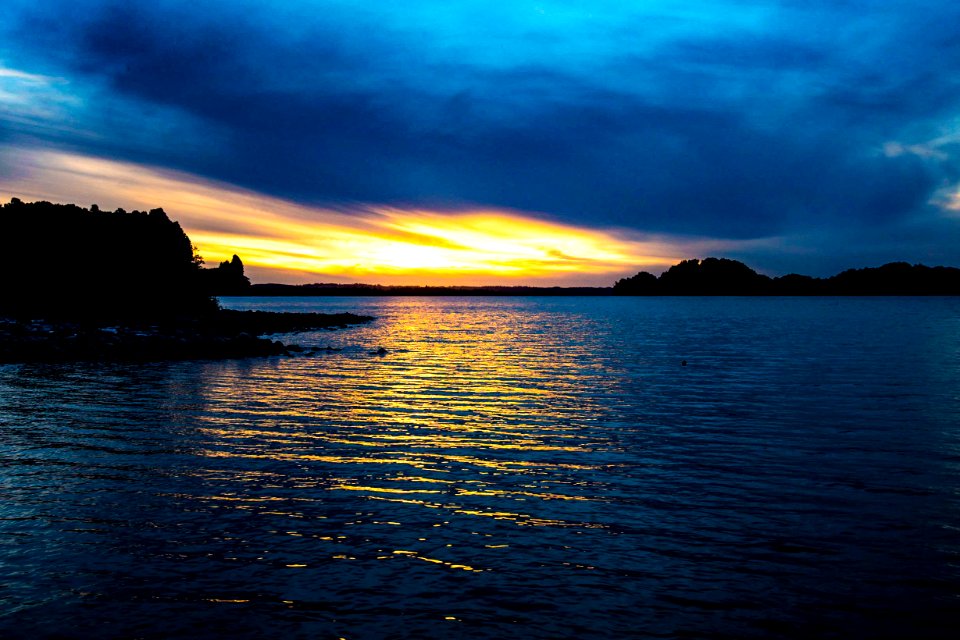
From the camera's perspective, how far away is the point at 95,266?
8888 cm

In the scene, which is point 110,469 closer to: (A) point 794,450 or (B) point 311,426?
(B) point 311,426

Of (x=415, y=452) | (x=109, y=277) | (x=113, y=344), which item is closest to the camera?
(x=415, y=452)

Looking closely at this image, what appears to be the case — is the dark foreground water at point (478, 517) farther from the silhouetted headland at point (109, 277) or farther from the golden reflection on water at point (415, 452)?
the silhouetted headland at point (109, 277)

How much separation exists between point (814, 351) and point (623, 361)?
18.5 m

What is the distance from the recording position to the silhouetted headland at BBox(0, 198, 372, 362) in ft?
255

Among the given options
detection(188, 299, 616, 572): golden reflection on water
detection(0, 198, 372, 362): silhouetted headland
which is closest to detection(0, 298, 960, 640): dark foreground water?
detection(188, 299, 616, 572): golden reflection on water

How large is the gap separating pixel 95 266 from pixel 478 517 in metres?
91.7

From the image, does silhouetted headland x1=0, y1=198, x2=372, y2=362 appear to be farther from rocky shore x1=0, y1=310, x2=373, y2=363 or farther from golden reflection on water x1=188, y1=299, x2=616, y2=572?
golden reflection on water x1=188, y1=299, x2=616, y2=572

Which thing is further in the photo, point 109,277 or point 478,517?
point 109,277

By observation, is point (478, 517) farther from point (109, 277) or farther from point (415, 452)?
point (109, 277)

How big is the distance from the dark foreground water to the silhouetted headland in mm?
45744

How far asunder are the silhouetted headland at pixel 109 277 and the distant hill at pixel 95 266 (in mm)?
120

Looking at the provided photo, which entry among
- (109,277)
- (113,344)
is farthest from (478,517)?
(109,277)

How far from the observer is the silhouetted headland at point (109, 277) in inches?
3061
